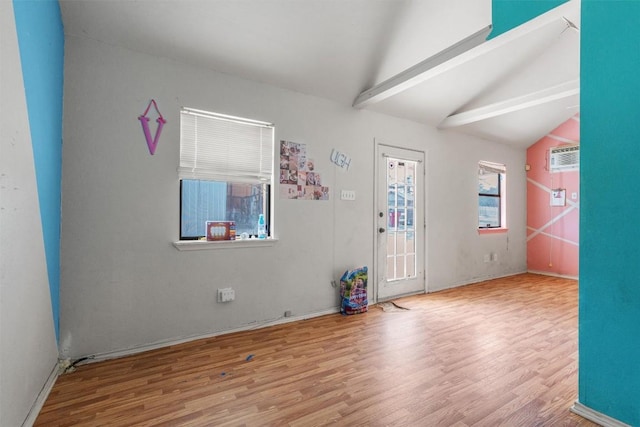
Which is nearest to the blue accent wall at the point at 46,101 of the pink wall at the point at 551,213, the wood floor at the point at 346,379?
the wood floor at the point at 346,379

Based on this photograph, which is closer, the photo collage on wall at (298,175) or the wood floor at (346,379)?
the wood floor at (346,379)

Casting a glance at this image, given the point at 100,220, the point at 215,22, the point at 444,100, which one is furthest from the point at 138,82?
the point at 444,100

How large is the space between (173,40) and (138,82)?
0.45 m

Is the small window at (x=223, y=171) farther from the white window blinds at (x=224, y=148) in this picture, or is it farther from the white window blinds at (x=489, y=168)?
the white window blinds at (x=489, y=168)

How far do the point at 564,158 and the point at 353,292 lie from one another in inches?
189

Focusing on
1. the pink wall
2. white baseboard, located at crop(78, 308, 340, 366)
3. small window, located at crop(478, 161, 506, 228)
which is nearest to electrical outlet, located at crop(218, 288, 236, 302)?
white baseboard, located at crop(78, 308, 340, 366)

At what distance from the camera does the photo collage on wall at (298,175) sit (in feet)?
10.6

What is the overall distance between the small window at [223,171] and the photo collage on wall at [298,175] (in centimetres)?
14

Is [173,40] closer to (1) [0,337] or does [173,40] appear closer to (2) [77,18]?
(2) [77,18]

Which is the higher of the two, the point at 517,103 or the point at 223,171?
the point at 517,103

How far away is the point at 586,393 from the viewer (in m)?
1.75

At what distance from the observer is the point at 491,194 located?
564 centimetres

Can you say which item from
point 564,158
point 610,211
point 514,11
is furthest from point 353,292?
point 564,158

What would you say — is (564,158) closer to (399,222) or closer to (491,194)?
(491,194)
